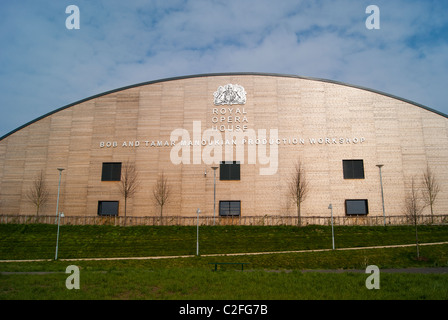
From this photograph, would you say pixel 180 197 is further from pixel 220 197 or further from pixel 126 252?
pixel 126 252

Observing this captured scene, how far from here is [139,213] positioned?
127 ft

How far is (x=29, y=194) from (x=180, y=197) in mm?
18750

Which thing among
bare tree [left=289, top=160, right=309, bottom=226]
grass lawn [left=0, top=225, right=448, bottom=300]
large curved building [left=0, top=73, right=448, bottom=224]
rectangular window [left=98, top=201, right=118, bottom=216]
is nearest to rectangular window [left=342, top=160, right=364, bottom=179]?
large curved building [left=0, top=73, right=448, bottom=224]

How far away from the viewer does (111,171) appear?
4053 cm

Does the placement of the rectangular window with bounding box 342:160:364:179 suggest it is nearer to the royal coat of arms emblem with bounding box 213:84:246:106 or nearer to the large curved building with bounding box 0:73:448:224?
the large curved building with bounding box 0:73:448:224

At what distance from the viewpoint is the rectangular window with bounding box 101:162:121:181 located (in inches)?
1587

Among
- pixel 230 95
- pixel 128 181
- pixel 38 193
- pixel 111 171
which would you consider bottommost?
pixel 38 193

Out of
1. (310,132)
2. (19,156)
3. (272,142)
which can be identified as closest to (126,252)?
(272,142)

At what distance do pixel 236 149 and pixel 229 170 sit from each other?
2572mm

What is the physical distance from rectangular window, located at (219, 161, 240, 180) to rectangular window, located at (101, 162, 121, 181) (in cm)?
1229

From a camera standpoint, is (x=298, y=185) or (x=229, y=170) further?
(x=229, y=170)

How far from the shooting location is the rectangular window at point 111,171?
40312 millimetres
